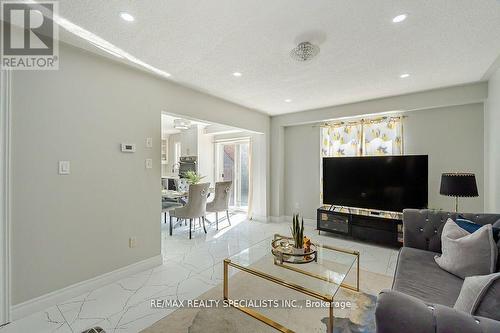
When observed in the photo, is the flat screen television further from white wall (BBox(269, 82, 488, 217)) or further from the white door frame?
the white door frame

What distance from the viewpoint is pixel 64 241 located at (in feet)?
7.00

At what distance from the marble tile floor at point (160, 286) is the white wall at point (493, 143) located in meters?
1.42

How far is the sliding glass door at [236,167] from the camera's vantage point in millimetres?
6473

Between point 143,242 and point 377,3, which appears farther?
point 143,242

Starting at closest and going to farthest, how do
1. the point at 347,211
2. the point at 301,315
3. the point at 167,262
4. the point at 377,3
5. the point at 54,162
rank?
the point at 377,3, the point at 301,315, the point at 54,162, the point at 167,262, the point at 347,211

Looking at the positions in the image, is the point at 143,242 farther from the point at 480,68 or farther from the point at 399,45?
the point at 480,68

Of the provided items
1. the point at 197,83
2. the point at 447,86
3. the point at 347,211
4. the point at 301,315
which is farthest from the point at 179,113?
the point at 447,86

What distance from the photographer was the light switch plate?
2.11m

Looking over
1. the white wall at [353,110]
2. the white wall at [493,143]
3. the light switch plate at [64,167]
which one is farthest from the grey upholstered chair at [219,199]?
the white wall at [493,143]

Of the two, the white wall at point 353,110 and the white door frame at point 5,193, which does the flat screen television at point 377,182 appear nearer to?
the white wall at point 353,110

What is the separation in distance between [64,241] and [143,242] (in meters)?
0.80

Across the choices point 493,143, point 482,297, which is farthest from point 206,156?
point 482,297

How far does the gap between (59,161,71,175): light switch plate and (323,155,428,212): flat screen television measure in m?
3.87

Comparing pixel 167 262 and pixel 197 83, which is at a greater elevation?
pixel 197 83
